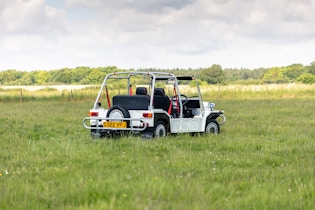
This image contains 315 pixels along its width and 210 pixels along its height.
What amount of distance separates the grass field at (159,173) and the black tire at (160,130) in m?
0.34

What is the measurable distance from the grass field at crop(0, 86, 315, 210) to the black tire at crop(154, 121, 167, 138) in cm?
34

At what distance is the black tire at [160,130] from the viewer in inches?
431

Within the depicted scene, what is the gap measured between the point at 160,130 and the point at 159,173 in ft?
15.8

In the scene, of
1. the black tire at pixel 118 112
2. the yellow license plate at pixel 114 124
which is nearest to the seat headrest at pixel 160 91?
the black tire at pixel 118 112

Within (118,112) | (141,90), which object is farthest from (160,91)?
(118,112)

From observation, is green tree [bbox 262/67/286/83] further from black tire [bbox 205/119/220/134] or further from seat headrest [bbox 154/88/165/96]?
seat headrest [bbox 154/88/165/96]

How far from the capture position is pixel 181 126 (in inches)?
465

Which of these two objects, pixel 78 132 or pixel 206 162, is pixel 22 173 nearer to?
pixel 206 162

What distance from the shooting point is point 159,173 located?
634 centimetres

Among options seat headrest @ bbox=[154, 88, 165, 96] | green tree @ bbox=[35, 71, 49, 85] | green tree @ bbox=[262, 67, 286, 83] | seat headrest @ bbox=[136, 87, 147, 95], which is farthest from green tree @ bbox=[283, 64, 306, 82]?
seat headrest @ bbox=[136, 87, 147, 95]

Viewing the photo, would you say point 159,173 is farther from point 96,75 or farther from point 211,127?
point 96,75

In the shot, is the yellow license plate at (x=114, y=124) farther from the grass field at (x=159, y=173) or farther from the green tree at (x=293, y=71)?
the green tree at (x=293, y=71)

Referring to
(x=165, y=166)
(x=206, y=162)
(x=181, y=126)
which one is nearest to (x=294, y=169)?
(x=206, y=162)

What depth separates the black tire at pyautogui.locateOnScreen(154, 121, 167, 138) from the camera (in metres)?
11.0
